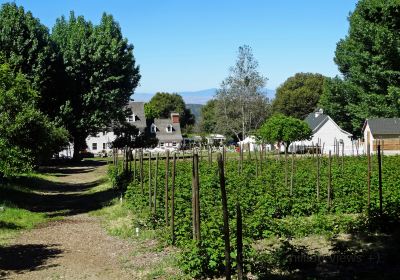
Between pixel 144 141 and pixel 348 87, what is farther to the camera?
pixel 144 141

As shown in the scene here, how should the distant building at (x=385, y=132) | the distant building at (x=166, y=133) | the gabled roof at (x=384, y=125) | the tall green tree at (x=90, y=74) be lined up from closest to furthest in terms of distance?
the tall green tree at (x=90, y=74) < the distant building at (x=385, y=132) < the gabled roof at (x=384, y=125) < the distant building at (x=166, y=133)

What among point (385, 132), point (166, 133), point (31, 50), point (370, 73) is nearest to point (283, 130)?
point (385, 132)

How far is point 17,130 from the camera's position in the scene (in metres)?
19.9

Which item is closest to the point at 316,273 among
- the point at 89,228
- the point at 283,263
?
the point at 283,263

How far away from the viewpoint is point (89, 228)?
16547mm

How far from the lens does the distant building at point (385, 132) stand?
167 ft

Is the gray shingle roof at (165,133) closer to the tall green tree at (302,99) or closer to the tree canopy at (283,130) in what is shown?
the tall green tree at (302,99)

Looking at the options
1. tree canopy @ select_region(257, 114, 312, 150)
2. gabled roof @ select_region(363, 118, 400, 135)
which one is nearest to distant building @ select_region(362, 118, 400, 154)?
gabled roof @ select_region(363, 118, 400, 135)

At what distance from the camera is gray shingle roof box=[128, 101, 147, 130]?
8406 centimetres

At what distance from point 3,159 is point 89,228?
4.11 metres

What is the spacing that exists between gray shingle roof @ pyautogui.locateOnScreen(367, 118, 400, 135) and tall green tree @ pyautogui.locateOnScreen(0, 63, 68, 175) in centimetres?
3839

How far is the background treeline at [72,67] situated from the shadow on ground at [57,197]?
386cm

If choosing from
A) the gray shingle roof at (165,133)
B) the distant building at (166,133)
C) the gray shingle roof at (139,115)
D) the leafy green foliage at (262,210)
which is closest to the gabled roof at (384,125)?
the leafy green foliage at (262,210)

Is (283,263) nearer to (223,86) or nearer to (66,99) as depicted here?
(66,99)
